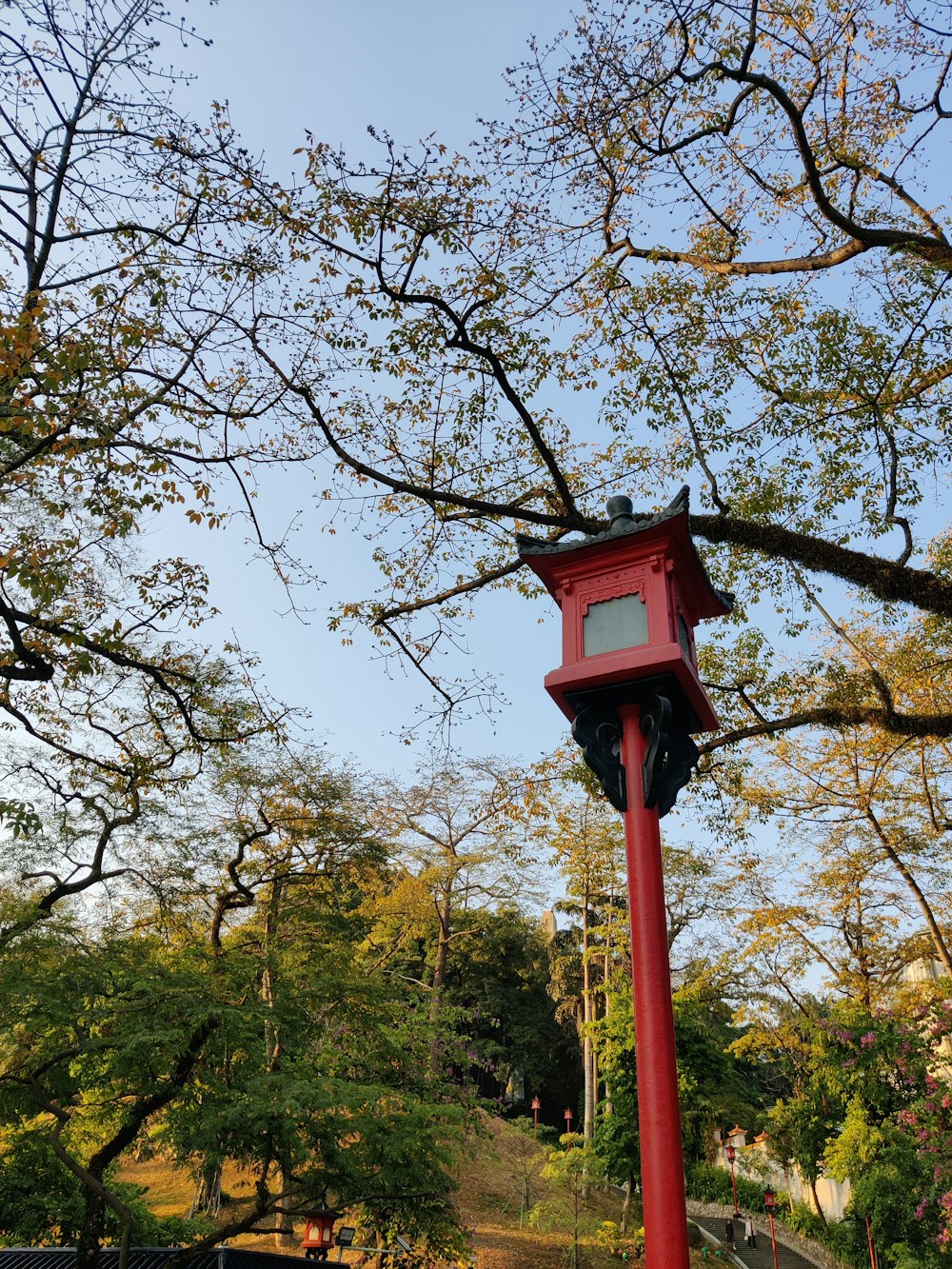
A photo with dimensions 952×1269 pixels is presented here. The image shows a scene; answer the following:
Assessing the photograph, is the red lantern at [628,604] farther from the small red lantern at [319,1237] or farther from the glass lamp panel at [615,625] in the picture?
the small red lantern at [319,1237]

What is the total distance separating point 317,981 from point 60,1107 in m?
2.84

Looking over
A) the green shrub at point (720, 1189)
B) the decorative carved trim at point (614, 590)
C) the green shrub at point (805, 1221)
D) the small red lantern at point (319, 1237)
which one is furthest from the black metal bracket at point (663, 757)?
the green shrub at point (720, 1189)

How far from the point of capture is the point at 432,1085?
1059 cm

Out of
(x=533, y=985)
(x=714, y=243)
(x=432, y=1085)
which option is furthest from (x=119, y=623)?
(x=533, y=985)

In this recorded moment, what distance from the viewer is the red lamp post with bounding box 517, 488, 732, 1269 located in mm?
2764

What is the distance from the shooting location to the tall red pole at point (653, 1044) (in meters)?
2.58

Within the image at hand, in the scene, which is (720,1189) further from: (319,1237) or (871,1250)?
(319,1237)

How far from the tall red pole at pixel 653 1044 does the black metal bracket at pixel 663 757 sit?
0.04 metres

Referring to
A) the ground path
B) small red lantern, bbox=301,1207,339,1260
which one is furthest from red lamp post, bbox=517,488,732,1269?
the ground path

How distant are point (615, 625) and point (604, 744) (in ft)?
1.58

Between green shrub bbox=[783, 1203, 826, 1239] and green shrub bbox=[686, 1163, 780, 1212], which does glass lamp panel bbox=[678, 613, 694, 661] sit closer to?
green shrub bbox=[783, 1203, 826, 1239]

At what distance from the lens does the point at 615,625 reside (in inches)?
140

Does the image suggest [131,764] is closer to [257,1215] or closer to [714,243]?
[257,1215]

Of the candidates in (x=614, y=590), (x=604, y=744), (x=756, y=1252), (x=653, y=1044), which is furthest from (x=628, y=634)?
(x=756, y=1252)
